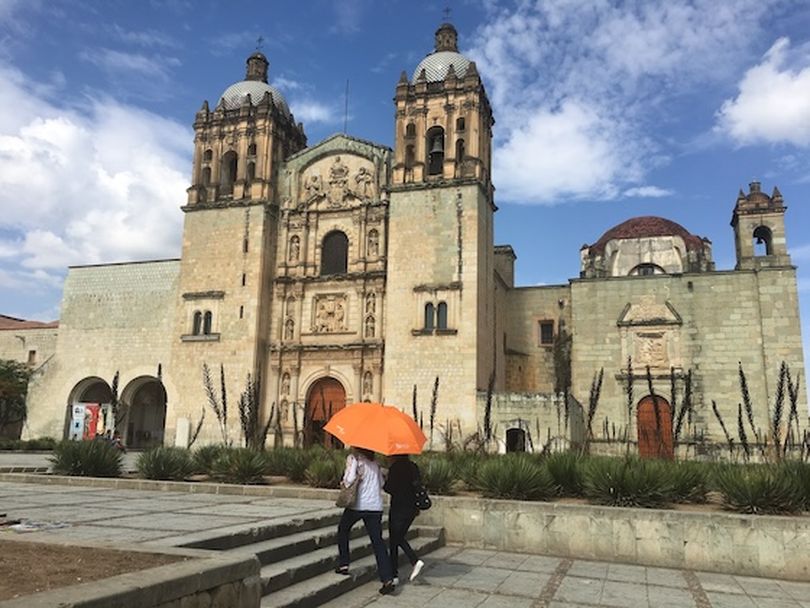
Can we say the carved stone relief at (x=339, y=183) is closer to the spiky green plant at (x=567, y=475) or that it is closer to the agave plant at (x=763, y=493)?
the spiky green plant at (x=567, y=475)

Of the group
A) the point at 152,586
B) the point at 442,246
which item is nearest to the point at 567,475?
the point at 152,586

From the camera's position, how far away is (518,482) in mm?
10328

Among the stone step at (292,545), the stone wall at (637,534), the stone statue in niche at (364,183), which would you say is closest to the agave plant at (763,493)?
the stone wall at (637,534)

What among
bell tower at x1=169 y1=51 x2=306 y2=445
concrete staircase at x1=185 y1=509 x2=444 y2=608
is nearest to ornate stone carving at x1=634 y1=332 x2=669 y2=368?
bell tower at x1=169 y1=51 x2=306 y2=445

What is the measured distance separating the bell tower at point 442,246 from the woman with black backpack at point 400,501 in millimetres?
17201

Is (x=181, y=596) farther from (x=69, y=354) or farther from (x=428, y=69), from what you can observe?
(x=69, y=354)

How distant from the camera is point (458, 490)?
11.5 m

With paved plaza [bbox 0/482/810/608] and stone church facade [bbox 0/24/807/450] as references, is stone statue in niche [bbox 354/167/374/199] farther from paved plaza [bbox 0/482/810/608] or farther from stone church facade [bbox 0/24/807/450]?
paved plaza [bbox 0/482/810/608]

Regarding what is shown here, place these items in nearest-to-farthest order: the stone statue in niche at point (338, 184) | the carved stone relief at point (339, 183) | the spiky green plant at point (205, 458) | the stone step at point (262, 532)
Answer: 1. the stone step at point (262, 532)
2. the spiky green plant at point (205, 458)
3. the carved stone relief at point (339, 183)
4. the stone statue in niche at point (338, 184)

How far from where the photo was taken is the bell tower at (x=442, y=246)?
82.1 feet

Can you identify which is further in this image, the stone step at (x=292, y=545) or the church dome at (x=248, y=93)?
the church dome at (x=248, y=93)

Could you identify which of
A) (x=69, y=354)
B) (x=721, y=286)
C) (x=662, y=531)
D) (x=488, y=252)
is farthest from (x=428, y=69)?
(x=662, y=531)

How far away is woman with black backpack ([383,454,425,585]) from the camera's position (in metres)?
7.12

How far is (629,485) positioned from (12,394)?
32.5 metres
